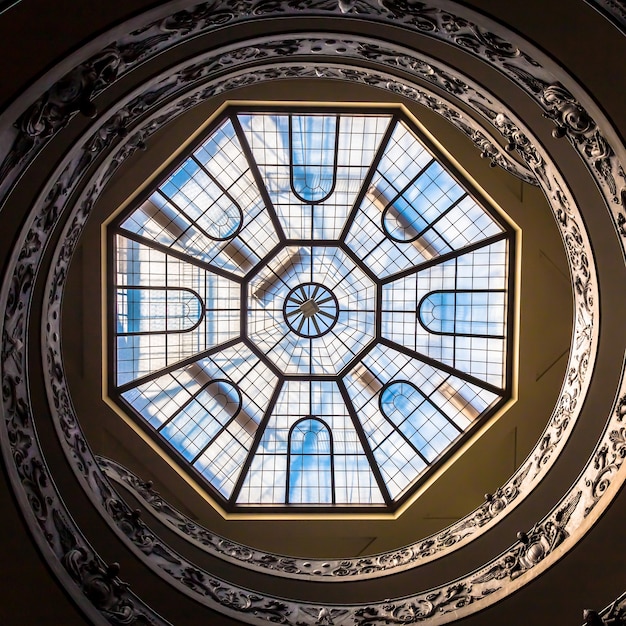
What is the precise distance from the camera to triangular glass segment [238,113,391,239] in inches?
569

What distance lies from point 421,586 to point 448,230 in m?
8.84

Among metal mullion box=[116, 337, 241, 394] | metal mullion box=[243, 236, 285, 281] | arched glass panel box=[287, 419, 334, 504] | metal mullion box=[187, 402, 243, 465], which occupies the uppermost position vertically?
metal mullion box=[243, 236, 285, 281]

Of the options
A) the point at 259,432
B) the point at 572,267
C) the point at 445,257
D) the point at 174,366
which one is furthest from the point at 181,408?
the point at 572,267

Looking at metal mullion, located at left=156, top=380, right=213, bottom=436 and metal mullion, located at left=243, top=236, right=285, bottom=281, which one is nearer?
metal mullion, located at left=156, top=380, right=213, bottom=436

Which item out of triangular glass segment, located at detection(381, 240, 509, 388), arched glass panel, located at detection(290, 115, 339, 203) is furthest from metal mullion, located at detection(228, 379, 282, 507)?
arched glass panel, located at detection(290, 115, 339, 203)

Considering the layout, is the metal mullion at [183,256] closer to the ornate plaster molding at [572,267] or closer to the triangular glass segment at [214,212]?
the triangular glass segment at [214,212]

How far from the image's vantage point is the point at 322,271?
1594 centimetres

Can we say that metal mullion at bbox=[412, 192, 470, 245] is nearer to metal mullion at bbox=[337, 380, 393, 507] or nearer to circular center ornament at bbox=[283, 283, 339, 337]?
circular center ornament at bbox=[283, 283, 339, 337]

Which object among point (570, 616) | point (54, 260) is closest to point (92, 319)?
point (54, 260)

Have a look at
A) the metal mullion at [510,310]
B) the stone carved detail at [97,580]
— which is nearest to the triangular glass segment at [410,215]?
the metal mullion at [510,310]

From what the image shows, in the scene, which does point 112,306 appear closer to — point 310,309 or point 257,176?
point 257,176

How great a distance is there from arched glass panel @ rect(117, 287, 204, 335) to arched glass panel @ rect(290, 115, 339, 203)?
168 inches

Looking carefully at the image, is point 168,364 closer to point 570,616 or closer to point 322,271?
point 322,271

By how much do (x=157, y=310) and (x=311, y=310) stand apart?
426cm
